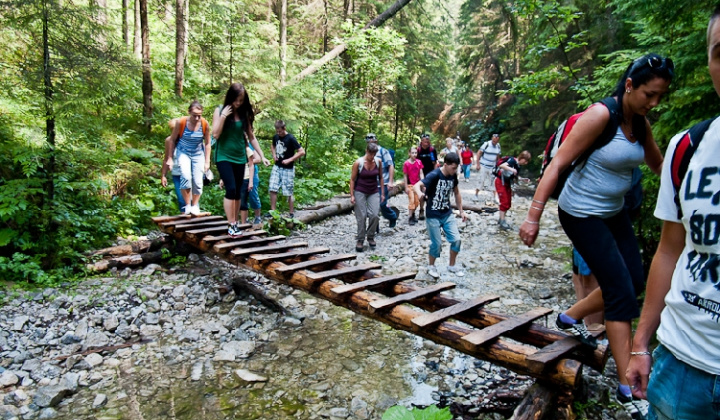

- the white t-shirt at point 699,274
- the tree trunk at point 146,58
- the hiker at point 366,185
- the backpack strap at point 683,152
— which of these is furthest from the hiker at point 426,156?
the white t-shirt at point 699,274

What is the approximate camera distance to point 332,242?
967cm

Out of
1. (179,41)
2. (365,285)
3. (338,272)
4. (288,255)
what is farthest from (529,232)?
(179,41)

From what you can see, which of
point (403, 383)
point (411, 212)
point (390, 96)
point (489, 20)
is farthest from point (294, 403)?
point (489, 20)

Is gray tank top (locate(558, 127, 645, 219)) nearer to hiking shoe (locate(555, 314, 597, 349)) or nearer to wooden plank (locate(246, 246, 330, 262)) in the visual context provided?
hiking shoe (locate(555, 314, 597, 349))

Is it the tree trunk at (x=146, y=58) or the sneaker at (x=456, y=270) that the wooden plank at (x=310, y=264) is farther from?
the tree trunk at (x=146, y=58)

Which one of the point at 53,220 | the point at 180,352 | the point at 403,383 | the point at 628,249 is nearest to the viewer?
the point at 628,249

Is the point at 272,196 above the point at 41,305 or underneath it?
above

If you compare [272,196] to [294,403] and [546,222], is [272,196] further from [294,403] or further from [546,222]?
[546,222]

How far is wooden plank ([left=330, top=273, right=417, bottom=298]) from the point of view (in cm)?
450

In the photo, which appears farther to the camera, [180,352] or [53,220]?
[53,220]

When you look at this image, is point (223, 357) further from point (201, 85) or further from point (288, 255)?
point (201, 85)

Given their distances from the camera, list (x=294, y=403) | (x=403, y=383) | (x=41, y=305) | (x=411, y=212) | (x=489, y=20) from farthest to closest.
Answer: (x=489, y=20), (x=411, y=212), (x=41, y=305), (x=403, y=383), (x=294, y=403)

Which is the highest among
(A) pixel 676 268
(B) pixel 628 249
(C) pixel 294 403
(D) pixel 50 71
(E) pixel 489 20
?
(E) pixel 489 20

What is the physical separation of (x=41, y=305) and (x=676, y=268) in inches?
255
